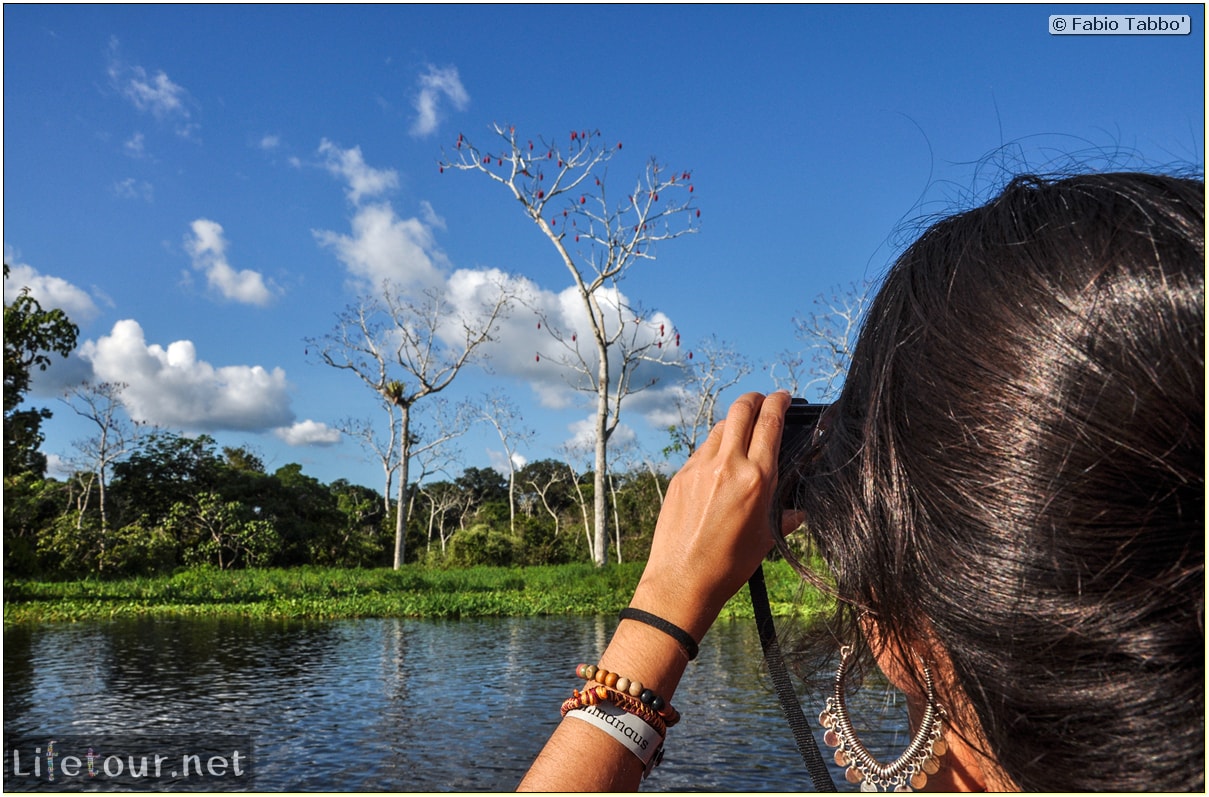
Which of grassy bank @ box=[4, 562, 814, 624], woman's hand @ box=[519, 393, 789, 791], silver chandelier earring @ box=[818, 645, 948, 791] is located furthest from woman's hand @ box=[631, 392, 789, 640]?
grassy bank @ box=[4, 562, 814, 624]

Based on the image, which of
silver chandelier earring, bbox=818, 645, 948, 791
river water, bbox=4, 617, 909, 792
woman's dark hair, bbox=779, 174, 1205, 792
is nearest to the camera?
woman's dark hair, bbox=779, 174, 1205, 792

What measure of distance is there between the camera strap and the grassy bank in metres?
10.3

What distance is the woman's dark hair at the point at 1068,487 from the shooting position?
0.52 metres

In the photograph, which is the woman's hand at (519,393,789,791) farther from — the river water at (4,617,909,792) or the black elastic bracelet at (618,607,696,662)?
the river water at (4,617,909,792)

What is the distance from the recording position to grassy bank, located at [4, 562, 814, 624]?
39.1 ft

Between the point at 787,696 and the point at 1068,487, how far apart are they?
0.30 meters

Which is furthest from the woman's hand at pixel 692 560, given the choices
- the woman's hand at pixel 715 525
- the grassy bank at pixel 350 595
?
the grassy bank at pixel 350 595

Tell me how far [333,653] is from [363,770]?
4133 millimetres

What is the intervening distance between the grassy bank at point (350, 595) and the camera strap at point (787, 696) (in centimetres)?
1033

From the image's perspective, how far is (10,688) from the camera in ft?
21.2

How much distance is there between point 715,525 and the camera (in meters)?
0.73

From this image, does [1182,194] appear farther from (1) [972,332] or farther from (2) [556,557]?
(2) [556,557]

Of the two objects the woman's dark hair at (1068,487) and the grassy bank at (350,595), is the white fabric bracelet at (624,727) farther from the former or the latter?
the grassy bank at (350,595)

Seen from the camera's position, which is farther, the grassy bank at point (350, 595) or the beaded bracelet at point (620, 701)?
the grassy bank at point (350, 595)
